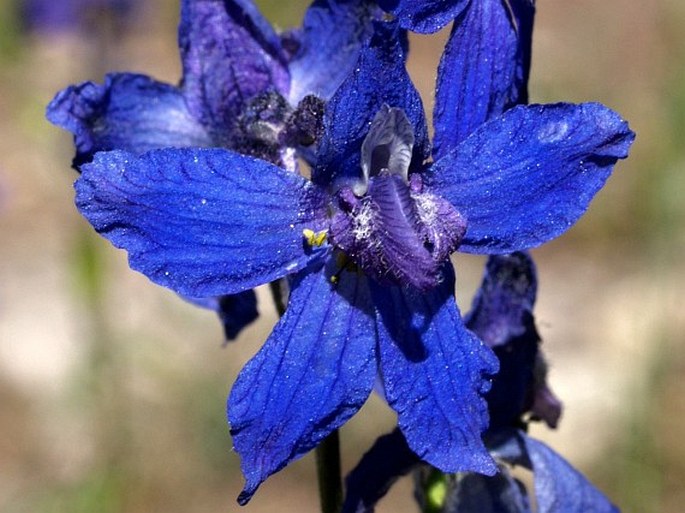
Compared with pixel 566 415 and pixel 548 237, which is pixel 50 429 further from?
pixel 548 237

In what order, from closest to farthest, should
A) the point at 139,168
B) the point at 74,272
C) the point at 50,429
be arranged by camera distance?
1. the point at 139,168
2. the point at 74,272
3. the point at 50,429

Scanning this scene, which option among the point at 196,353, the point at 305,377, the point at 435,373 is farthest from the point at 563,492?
the point at 196,353

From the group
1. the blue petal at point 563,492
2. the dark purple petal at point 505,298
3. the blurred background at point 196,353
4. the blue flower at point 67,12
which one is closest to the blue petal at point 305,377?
the dark purple petal at point 505,298

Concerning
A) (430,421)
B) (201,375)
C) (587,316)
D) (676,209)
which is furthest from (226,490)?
(430,421)

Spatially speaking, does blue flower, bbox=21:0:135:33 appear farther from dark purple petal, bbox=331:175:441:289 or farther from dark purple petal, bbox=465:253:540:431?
dark purple petal, bbox=331:175:441:289

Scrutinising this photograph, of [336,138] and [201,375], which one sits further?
[201,375]

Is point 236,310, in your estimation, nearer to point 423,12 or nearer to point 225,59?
point 225,59
